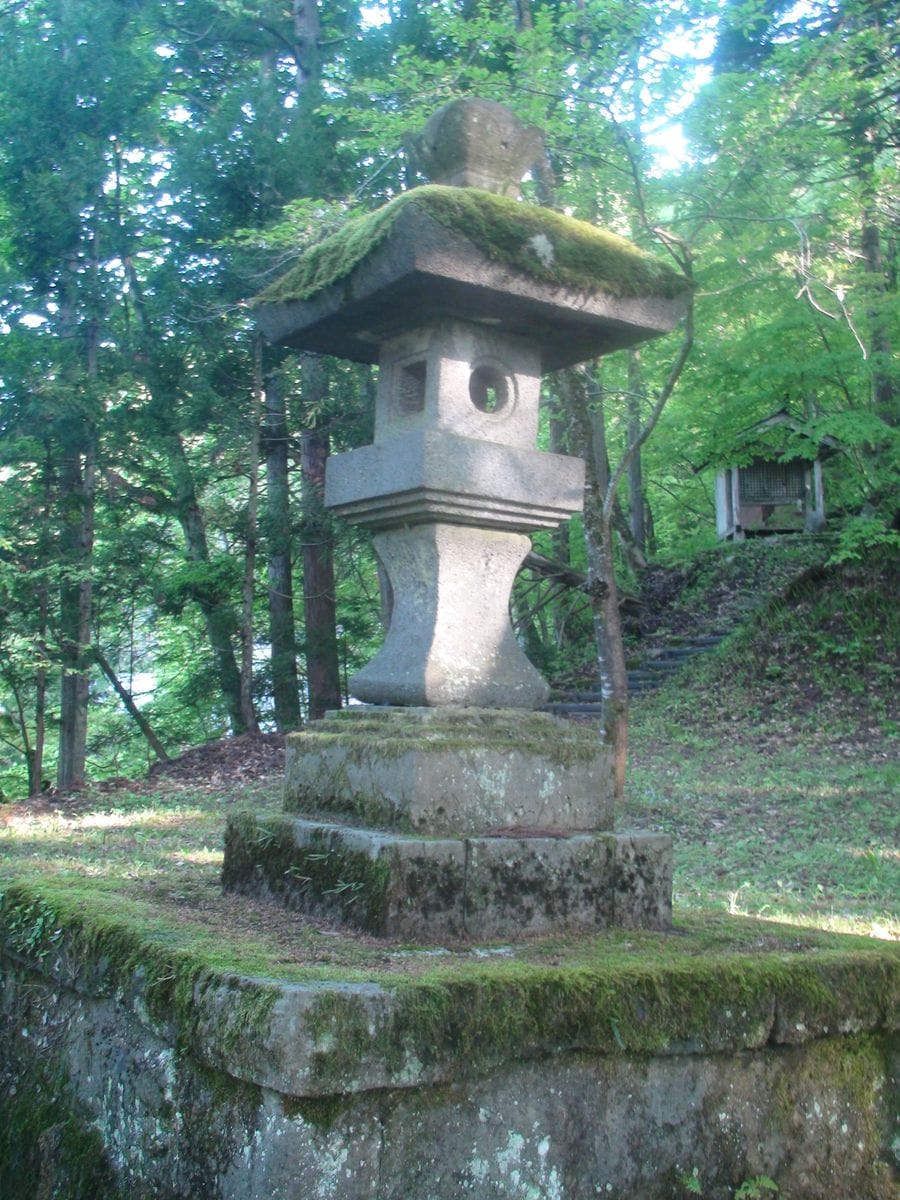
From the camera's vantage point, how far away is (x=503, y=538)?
14.4 ft

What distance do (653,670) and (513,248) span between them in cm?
1278

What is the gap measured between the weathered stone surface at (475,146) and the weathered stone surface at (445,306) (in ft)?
1.92

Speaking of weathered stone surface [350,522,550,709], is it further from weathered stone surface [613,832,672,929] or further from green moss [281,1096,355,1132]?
green moss [281,1096,355,1132]

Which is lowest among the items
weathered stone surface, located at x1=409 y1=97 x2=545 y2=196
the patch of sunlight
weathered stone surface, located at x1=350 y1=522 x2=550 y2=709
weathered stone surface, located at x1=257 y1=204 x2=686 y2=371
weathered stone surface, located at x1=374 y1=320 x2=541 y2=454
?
the patch of sunlight

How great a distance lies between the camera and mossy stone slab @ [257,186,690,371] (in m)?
3.91

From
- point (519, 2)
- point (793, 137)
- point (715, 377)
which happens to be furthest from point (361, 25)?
point (793, 137)

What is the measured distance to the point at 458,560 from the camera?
167 inches

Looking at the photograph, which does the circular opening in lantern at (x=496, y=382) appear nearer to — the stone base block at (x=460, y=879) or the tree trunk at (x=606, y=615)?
the stone base block at (x=460, y=879)

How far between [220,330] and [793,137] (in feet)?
25.6

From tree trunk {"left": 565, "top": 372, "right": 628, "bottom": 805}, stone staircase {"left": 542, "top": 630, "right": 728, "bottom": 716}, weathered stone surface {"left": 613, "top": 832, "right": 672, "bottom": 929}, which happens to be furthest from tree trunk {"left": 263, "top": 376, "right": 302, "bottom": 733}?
weathered stone surface {"left": 613, "top": 832, "right": 672, "bottom": 929}

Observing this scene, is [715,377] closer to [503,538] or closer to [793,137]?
[793,137]

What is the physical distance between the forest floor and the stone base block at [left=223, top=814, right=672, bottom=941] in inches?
5.0

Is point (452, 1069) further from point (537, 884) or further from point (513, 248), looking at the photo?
point (513, 248)

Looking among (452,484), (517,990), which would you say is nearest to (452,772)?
(517,990)
